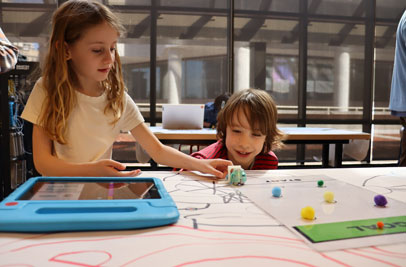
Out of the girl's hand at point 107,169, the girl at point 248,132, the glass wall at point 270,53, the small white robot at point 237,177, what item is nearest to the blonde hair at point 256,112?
the girl at point 248,132

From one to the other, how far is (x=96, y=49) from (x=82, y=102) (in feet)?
0.72

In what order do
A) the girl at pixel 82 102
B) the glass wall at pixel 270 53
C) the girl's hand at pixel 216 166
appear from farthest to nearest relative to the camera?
the glass wall at pixel 270 53, the girl at pixel 82 102, the girl's hand at pixel 216 166

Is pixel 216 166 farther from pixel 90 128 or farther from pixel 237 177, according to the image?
pixel 90 128

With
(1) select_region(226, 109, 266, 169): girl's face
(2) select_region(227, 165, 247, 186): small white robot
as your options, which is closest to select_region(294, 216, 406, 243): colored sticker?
(2) select_region(227, 165, 247, 186): small white robot

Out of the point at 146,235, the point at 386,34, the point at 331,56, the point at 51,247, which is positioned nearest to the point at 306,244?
the point at 146,235

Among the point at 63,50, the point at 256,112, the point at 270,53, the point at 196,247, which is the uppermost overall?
the point at 270,53

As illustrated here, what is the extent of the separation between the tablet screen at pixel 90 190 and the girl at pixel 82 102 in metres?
0.25

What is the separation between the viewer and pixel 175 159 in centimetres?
114

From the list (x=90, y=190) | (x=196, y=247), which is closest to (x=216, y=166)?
(x=90, y=190)

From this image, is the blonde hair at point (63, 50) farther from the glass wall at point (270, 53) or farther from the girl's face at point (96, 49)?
the glass wall at point (270, 53)

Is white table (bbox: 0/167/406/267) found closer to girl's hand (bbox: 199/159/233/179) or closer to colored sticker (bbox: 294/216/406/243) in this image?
colored sticker (bbox: 294/216/406/243)

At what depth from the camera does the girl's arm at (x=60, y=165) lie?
0.89 m

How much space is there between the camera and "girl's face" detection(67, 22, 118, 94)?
1.21 metres

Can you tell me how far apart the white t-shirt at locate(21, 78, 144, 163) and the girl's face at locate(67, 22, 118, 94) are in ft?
0.46
